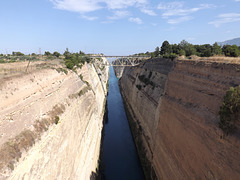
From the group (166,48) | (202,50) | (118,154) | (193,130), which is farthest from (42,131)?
(166,48)

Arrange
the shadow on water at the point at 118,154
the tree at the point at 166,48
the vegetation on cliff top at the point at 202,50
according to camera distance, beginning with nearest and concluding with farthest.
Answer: the vegetation on cliff top at the point at 202,50 < the shadow on water at the point at 118,154 < the tree at the point at 166,48

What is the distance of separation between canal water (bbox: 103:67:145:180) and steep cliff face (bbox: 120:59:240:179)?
173cm

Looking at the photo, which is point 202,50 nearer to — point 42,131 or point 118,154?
point 118,154

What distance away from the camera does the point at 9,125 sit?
22.3 ft

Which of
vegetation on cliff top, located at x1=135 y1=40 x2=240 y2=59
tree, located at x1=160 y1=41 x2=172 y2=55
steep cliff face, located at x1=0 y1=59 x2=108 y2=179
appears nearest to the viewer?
steep cliff face, located at x1=0 y1=59 x2=108 y2=179

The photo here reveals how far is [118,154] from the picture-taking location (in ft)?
56.7

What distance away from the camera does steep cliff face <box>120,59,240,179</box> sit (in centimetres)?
670

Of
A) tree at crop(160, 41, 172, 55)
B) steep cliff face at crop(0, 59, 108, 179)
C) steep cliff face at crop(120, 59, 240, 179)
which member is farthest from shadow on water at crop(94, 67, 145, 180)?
tree at crop(160, 41, 172, 55)

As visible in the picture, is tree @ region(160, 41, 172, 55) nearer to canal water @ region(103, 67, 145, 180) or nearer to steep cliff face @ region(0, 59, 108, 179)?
canal water @ region(103, 67, 145, 180)

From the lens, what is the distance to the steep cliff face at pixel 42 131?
21.2 ft

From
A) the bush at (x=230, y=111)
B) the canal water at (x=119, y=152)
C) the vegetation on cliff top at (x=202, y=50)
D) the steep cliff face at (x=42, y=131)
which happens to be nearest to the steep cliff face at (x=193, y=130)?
the bush at (x=230, y=111)

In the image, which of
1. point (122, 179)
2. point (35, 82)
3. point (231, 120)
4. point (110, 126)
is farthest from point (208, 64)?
point (110, 126)

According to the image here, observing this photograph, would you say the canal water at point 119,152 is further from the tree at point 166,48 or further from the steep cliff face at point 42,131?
the tree at point 166,48

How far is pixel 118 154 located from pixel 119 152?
1.17 feet
